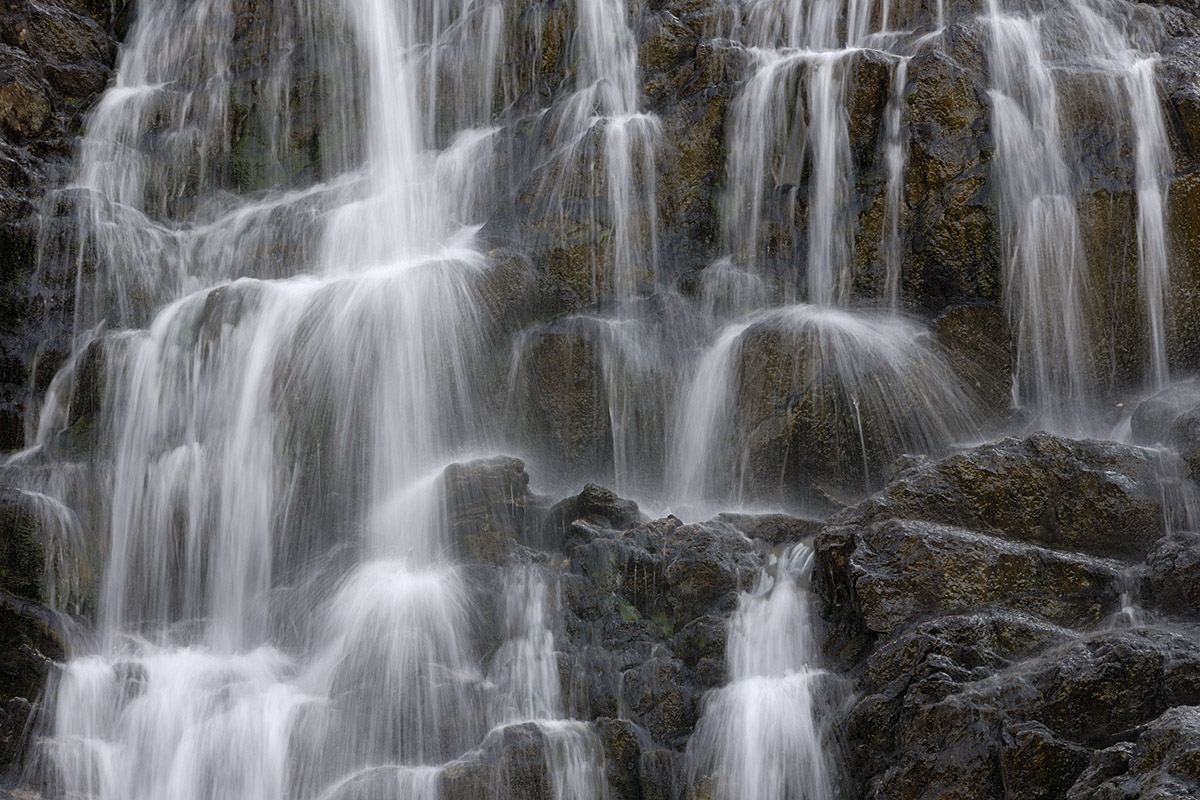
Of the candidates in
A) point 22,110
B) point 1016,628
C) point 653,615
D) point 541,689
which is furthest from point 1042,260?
point 22,110

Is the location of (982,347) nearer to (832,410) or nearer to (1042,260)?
(1042,260)

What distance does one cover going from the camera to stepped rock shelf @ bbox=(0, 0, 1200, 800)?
6.98 m

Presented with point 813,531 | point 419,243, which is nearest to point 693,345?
point 813,531

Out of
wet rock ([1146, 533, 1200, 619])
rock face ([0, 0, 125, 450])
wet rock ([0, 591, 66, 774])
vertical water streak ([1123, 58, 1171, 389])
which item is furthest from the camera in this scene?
rock face ([0, 0, 125, 450])

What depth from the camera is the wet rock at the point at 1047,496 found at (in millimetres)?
7391

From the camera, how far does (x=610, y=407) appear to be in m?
10.4

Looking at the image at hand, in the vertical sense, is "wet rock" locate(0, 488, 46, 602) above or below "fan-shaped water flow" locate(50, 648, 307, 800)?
above

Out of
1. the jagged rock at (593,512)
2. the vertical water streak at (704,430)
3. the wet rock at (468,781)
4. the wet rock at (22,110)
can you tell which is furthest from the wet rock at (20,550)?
the wet rock at (22,110)

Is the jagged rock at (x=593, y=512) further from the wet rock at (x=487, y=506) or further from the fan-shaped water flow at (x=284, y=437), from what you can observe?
the fan-shaped water flow at (x=284, y=437)

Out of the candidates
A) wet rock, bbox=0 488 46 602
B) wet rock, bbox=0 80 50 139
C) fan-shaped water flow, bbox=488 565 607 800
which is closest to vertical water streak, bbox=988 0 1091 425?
fan-shaped water flow, bbox=488 565 607 800

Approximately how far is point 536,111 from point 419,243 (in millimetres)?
2378

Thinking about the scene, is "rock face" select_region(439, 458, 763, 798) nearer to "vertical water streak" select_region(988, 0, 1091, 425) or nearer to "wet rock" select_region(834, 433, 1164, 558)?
"wet rock" select_region(834, 433, 1164, 558)

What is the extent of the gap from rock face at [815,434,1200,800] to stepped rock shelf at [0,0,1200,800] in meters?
0.02

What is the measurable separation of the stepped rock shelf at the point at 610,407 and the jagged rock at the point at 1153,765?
0.02 m
